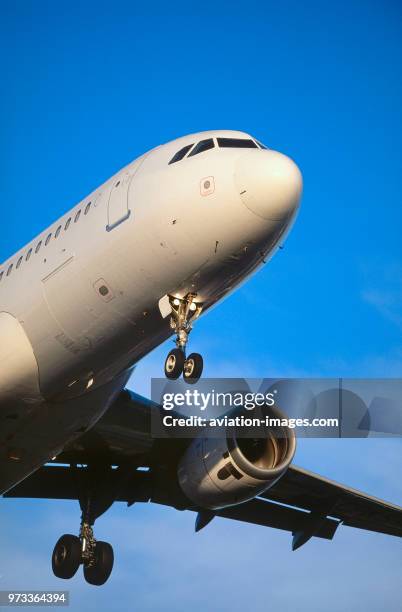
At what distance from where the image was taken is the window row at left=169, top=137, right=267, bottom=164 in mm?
16828

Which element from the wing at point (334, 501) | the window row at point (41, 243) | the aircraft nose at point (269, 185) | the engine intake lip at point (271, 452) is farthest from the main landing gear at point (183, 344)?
the wing at point (334, 501)

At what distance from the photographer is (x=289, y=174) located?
1565 centimetres

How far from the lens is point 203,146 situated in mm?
16984

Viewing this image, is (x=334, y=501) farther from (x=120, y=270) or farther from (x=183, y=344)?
(x=120, y=270)

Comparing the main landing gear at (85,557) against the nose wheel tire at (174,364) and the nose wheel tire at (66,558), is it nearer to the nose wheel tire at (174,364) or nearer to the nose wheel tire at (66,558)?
the nose wheel tire at (66,558)

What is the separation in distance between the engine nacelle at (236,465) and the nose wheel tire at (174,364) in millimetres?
6380

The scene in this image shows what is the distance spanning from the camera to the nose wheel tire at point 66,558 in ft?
77.6

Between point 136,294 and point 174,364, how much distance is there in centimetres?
162

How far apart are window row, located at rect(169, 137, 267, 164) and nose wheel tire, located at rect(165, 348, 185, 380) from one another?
11.0ft

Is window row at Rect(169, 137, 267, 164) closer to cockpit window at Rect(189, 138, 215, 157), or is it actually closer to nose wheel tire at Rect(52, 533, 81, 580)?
cockpit window at Rect(189, 138, 215, 157)

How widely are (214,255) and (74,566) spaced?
35.5 feet

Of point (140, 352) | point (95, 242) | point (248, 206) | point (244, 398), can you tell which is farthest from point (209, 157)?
point (244, 398)

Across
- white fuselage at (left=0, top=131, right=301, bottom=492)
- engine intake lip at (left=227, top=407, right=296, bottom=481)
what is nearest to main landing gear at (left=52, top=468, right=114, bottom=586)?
engine intake lip at (left=227, top=407, right=296, bottom=481)

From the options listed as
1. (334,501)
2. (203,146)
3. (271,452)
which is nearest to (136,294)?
(203,146)
